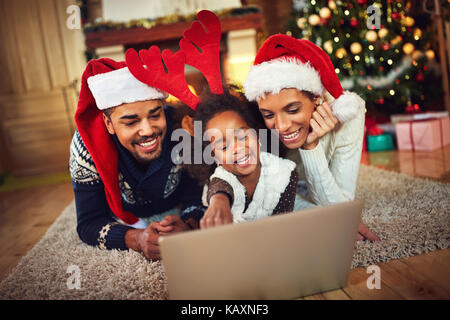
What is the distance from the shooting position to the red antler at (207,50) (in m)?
1.02

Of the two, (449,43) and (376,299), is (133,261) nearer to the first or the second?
(376,299)

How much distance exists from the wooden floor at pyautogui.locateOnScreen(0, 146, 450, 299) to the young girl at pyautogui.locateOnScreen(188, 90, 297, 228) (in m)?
0.28

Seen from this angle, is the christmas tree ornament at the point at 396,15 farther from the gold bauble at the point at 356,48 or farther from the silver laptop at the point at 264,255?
the silver laptop at the point at 264,255

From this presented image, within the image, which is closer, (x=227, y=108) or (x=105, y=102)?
(x=227, y=108)

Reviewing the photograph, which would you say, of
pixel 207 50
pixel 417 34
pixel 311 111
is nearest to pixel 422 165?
pixel 417 34

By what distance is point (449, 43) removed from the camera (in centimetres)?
295

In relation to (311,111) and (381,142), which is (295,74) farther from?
(381,142)

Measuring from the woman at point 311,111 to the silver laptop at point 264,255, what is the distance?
0.22 metres

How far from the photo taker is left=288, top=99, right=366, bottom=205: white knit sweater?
3.47ft

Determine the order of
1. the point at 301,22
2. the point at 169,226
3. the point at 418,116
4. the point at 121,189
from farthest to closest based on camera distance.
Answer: the point at 301,22 → the point at 418,116 → the point at 121,189 → the point at 169,226

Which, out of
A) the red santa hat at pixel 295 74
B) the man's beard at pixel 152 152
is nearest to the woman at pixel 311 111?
the red santa hat at pixel 295 74

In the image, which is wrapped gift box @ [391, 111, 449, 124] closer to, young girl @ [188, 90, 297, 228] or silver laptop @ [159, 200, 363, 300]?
young girl @ [188, 90, 297, 228]

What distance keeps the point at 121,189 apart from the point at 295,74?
0.72 metres

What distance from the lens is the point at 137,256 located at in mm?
1111
